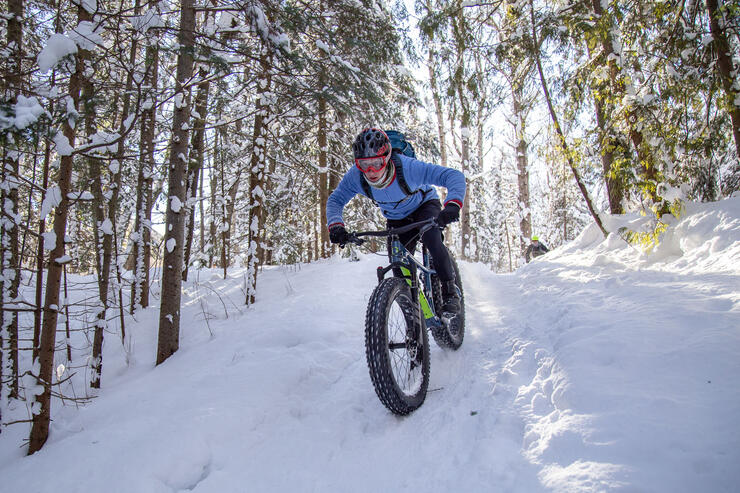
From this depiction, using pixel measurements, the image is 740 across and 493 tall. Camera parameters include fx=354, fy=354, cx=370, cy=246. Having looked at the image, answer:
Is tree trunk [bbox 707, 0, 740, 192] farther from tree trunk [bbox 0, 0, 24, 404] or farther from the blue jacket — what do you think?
tree trunk [bbox 0, 0, 24, 404]

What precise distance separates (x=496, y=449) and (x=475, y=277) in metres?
6.58

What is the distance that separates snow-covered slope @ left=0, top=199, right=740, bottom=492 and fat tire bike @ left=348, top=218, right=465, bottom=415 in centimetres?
23

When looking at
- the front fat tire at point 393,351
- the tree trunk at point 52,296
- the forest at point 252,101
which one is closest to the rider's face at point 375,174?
the front fat tire at point 393,351

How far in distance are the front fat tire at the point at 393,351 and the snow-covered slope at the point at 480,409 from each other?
0.18 m

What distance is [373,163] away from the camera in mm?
3189

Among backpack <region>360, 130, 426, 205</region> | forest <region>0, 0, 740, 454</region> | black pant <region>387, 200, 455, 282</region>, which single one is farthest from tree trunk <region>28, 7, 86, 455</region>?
black pant <region>387, 200, 455, 282</region>

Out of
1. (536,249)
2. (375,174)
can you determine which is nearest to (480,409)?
(375,174)

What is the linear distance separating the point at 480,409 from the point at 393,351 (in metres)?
0.76

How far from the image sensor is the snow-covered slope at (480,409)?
69.7 inches

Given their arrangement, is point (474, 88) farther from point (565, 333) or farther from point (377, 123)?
point (565, 333)

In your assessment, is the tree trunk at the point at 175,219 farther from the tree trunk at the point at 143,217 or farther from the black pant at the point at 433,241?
the black pant at the point at 433,241

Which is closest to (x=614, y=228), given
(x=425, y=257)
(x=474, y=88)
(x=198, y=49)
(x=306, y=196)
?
(x=474, y=88)

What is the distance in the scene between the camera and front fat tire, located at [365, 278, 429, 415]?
2475 mm

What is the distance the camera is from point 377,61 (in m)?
8.35
